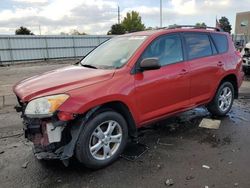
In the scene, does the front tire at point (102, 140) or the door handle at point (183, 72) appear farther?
the door handle at point (183, 72)

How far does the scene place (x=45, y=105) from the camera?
342cm

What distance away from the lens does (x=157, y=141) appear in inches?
188

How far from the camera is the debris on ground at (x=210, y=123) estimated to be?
18.1ft

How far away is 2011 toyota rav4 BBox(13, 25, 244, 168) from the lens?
11.5 feet

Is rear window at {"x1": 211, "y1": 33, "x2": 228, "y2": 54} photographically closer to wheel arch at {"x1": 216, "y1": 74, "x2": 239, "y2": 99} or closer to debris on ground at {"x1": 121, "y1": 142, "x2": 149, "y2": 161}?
wheel arch at {"x1": 216, "y1": 74, "x2": 239, "y2": 99}

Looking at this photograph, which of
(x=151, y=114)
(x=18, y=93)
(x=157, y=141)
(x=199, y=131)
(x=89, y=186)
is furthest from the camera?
(x=199, y=131)

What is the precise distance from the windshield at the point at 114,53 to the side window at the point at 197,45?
100 cm

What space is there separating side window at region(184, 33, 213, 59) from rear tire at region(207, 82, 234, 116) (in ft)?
2.87

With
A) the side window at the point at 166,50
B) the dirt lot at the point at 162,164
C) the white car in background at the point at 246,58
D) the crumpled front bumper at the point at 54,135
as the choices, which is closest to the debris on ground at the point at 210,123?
the dirt lot at the point at 162,164

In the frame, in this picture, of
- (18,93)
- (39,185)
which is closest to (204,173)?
(39,185)

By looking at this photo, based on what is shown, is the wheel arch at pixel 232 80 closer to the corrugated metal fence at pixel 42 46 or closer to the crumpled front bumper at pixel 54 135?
the crumpled front bumper at pixel 54 135

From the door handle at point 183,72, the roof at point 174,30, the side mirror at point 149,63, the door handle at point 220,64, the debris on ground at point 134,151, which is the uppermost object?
the roof at point 174,30

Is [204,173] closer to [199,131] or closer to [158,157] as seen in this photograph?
[158,157]

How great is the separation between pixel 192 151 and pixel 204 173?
0.71 m
